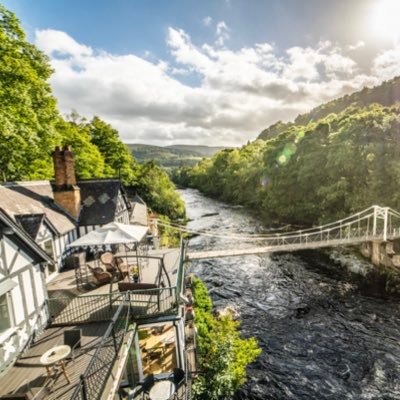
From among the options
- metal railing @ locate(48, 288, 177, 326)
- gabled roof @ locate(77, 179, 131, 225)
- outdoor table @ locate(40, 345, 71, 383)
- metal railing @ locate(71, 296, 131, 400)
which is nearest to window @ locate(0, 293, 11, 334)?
metal railing @ locate(48, 288, 177, 326)

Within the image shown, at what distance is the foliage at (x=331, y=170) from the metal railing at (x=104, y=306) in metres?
22.2

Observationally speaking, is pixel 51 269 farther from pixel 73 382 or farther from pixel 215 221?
pixel 215 221

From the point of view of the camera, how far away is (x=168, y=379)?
23.4 ft

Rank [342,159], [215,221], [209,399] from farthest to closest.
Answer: [215,221]
[342,159]
[209,399]

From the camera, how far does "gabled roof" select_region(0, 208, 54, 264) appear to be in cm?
609

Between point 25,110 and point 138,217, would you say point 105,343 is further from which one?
point 138,217

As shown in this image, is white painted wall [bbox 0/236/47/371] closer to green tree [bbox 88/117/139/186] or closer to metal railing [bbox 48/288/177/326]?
metal railing [bbox 48/288/177/326]

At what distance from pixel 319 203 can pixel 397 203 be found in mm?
9183

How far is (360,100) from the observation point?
95750 mm

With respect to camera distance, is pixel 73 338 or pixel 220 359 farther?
pixel 220 359

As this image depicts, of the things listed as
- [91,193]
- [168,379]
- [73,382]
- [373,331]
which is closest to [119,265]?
[168,379]

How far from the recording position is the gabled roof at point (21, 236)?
20.0 feet

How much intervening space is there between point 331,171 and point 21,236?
29.4m

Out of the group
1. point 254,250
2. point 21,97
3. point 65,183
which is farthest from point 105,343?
point 254,250
